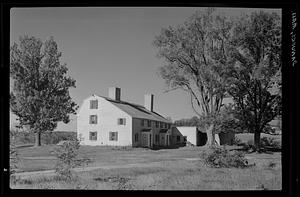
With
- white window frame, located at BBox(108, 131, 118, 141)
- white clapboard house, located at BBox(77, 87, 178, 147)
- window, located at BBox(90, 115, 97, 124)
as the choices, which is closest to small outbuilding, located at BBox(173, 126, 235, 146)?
white clapboard house, located at BBox(77, 87, 178, 147)

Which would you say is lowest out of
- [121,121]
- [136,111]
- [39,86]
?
[121,121]

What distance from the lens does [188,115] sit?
187 inches

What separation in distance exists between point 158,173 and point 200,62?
1.42 m

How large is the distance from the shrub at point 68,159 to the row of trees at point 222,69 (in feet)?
4.45

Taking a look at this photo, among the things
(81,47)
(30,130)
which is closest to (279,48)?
(81,47)

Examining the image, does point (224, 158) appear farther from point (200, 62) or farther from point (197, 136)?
point (200, 62)

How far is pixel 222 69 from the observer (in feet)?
15.8

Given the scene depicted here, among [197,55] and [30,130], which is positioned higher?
[197,55]

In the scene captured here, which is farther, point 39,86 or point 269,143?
point 39,86

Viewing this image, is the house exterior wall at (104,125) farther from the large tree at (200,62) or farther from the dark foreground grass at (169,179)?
the large tree at (200,62)

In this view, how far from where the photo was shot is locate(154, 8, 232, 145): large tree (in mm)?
4758

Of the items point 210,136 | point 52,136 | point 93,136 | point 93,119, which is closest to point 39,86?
point 52,136

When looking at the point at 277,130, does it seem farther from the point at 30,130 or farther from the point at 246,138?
the point at 30,130

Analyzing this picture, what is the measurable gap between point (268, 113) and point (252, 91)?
0.32 metres
